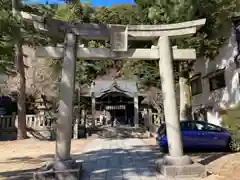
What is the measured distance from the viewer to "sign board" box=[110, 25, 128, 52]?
697cm

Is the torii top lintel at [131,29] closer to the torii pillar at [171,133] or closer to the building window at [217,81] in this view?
the torii pillar at [171,133]

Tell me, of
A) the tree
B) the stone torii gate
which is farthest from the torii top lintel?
the tree

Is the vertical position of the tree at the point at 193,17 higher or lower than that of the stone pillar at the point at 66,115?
higher

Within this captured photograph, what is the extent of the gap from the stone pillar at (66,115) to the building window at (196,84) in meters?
14.1

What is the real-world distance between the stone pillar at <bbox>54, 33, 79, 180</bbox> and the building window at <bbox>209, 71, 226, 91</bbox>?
1191 centimetres

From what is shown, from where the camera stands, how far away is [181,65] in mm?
15727

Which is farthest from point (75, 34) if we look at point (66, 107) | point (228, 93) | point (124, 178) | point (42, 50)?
point (228, 93)

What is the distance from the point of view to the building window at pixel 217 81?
15.5m

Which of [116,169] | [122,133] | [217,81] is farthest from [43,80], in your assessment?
[116,169]

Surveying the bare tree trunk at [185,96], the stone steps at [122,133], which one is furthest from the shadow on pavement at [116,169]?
the stone steps at [122,133]

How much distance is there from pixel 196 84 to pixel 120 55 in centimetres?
1423

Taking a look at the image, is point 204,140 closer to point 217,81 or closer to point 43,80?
point 217,81

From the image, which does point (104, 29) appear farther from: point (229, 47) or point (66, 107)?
point (229, 47)

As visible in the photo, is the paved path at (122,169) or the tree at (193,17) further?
the tree at (193,17)
